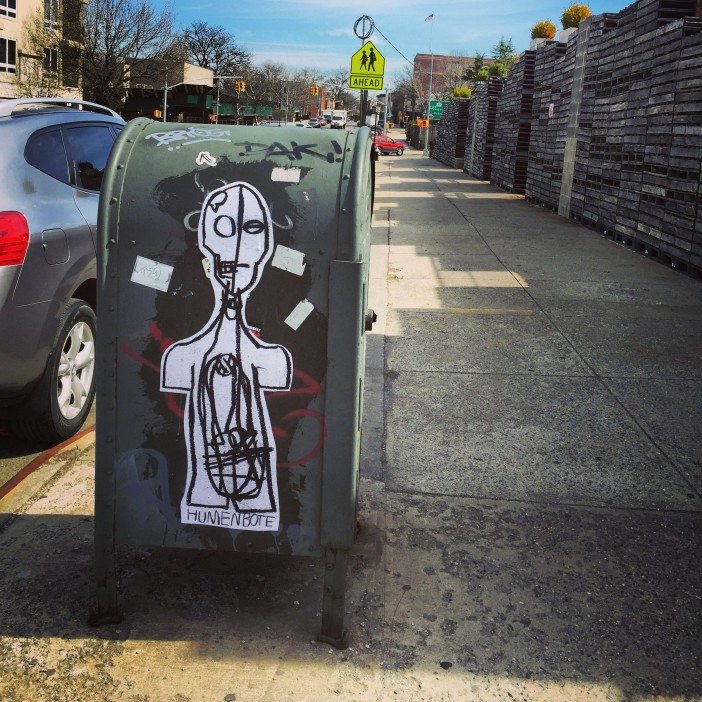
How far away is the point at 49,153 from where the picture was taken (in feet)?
14.9

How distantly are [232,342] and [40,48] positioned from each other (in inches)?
2483

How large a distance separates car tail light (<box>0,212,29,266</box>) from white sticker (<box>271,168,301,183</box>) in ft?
5.84

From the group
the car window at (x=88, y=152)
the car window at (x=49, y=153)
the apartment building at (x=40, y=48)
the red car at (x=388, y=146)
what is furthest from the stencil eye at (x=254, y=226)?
the apartment building at (x=40, y=48)

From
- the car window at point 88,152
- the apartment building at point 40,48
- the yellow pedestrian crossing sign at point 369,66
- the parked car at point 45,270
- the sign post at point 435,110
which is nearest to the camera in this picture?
the parked car at point 45,270

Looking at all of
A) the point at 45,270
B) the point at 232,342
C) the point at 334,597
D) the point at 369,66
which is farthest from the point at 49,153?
the point at 369,66

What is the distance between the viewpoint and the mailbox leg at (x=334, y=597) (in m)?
2.82

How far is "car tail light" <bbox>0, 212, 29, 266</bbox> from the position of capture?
12.6 feet

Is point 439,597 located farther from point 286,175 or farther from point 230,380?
point 286,175

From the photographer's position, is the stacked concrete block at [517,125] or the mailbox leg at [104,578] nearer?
the mailbox leg at [104,578]

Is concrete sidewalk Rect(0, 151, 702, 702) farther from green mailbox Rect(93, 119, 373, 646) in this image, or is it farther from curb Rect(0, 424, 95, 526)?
green mailbox Rect(93, 119, 373, 646)

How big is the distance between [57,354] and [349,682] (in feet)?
8.25

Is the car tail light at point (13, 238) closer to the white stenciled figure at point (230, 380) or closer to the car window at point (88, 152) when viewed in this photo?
the car window at point (88, 152)

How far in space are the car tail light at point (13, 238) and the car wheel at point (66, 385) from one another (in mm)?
528

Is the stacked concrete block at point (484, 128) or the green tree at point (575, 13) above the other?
the green tree at point (575, 13)
